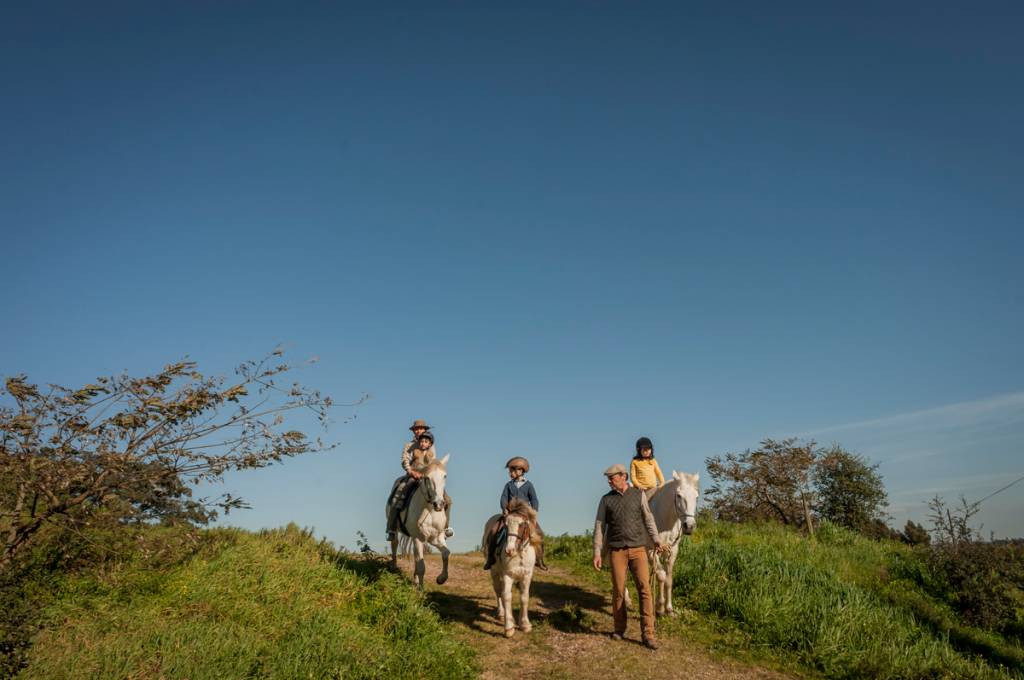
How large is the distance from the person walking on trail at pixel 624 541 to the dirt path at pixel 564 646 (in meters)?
0.46

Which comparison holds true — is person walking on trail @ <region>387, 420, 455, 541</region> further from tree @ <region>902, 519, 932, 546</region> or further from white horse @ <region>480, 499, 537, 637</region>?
tree @ <region>902, 519, 932, 546</region>

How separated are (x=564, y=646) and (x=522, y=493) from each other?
9.18 ft

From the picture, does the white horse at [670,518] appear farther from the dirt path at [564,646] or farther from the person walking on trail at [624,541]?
the dirt path at [564,646]

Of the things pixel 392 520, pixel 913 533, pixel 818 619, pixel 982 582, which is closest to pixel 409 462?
pixel 392 520

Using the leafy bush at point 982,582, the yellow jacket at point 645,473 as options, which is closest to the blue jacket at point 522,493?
the yellow jacket at point 645,473

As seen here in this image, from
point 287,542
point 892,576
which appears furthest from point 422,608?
point 892,576

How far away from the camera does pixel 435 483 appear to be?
11.9 m

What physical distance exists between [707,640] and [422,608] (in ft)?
16.7

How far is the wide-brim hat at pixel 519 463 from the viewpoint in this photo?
40.3 feet

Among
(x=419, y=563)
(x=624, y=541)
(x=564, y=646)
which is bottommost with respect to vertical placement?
(x=564, y=646)

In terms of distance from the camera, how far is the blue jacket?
1205 centimetres

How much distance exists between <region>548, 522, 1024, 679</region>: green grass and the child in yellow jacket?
2.25 m

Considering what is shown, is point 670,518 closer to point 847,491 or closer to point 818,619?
point 818,619

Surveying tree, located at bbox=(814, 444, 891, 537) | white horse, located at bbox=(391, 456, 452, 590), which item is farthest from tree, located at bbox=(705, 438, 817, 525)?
white horse, located at bbox=(391, 456, 452, 590)
